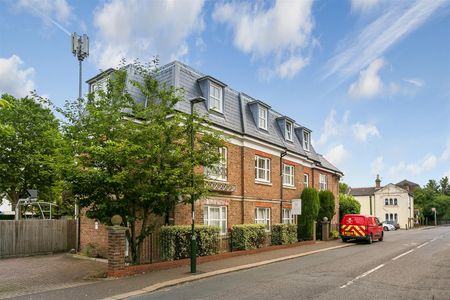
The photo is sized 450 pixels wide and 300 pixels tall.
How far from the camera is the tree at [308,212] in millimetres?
25795

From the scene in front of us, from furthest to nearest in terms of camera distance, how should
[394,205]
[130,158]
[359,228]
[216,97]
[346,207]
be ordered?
1. [394,205]
2. [346,207]
3. [359,228]
4. [216,97]
5. [130,158]

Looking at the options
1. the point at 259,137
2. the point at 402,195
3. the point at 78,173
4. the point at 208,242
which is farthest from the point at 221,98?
the point at 402,195

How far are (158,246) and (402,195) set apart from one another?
59899 mm

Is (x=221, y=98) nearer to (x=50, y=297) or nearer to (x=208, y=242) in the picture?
(x=208, y=242)

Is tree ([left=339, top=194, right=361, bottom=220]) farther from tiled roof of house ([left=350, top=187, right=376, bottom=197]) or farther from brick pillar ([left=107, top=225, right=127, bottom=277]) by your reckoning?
tiled roof of house ([left=350, top=187, right=376, bottom=197])

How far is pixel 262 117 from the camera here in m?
24.6

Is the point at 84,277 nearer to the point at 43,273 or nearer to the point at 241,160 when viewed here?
the point at 43,273

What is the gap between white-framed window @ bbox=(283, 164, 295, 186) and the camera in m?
26.1

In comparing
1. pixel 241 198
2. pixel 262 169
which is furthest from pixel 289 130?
pixel 241 198

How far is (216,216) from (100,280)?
8.19 meters

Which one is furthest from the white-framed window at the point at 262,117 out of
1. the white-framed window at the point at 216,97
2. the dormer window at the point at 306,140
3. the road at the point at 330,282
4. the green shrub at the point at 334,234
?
the green shrub at the point at 334,234

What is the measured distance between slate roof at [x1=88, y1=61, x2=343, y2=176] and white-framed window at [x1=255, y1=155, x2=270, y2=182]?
1099 mm

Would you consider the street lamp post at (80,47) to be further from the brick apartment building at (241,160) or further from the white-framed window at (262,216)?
the white-framed window at (262,216)

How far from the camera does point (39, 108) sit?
3172 centimetres
